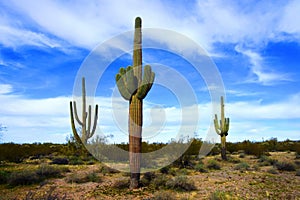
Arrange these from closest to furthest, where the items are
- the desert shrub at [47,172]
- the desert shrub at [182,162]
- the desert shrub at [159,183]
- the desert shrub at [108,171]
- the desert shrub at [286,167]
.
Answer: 1. the desert shrub at [159,183]
2. the desert shrub at [47,172]
3. the desert shrub at [108,171]
4. the desert shrub at [286,167]
5. the desert shrub at [182,162]

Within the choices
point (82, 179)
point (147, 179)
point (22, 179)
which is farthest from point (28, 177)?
point (147, 179)

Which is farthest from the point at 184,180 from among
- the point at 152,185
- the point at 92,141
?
the point at 92,141

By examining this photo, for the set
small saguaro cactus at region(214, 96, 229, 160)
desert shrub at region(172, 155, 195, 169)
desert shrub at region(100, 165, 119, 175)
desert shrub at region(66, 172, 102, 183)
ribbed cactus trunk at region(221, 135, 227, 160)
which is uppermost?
small saguaro cactus at region(214, 96, 229, 160)

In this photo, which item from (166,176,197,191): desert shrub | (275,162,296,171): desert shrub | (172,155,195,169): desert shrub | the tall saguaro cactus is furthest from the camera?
(172,155,195,169): desert shrub

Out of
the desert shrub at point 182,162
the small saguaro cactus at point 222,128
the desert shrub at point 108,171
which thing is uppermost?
the small saguaro cactus at point 222,128

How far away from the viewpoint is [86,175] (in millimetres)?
11273

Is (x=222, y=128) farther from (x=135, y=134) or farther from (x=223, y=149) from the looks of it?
(x=135, y=134)

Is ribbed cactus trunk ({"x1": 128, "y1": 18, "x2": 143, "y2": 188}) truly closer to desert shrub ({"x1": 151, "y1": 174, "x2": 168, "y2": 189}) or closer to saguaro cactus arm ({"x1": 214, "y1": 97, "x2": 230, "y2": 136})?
desert shrub ({"x1": 151, "y1": 174, "x2": 168, "y2": 189})

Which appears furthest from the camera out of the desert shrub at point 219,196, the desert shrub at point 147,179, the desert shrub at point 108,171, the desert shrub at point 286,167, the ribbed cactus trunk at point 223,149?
the ribbed cactus trunk at point 223,149

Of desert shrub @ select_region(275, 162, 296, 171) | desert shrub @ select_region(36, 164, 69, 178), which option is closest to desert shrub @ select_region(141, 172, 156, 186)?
desert shrub @ select_region(36, 164, 69, 178)

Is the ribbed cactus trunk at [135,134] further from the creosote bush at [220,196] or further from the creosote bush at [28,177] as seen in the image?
the creosote bush at [28,177]

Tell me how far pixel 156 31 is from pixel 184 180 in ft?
22.8

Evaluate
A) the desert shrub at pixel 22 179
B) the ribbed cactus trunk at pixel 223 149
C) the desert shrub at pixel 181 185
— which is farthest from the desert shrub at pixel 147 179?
the ribbed cactus trunk at pixel 223 149

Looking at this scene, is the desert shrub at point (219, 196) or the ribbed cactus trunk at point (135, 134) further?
the ribbed cactus trunk at point (135, 134)
